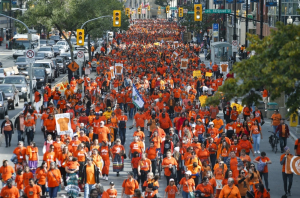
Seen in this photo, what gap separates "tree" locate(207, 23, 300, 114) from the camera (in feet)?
41.5

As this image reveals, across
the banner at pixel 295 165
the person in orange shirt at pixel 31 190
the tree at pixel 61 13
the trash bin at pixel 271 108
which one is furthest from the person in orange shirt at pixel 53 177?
the tree at pixel 61 13

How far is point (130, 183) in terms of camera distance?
14461 millimetres

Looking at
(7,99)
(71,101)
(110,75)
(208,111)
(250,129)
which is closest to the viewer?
(250,129)

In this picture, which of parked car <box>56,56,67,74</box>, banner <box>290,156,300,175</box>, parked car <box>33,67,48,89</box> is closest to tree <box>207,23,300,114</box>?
banner <box>290,156,300,175</box>

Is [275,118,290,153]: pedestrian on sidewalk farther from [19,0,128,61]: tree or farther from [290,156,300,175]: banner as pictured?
[19,0,128,61]: tree

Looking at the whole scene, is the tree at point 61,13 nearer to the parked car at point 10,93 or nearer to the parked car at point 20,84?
the parked car at point 20,84

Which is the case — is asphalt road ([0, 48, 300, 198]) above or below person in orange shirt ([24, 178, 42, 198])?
below

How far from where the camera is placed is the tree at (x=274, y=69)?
1265 cm

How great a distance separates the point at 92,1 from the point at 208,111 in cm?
3205

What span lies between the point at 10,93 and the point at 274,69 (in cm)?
2189

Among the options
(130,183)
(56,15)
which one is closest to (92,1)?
(56,15)

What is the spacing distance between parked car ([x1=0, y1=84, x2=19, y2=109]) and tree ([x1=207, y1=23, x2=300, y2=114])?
20582mm

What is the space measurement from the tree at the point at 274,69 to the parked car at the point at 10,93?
2058 cm

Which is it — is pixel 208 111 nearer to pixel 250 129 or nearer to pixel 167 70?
pixel 250 129
